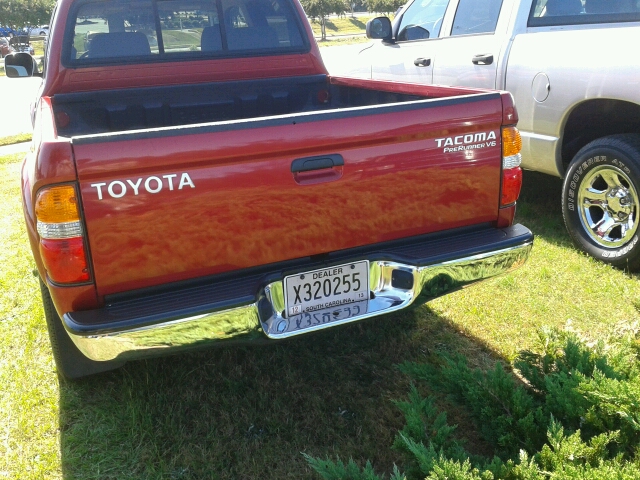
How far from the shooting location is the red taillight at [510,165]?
2695 mm

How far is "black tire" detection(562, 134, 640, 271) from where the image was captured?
384 centimetres

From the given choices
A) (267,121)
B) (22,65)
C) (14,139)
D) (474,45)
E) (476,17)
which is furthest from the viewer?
(14,139)

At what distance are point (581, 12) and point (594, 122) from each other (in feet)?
2.55

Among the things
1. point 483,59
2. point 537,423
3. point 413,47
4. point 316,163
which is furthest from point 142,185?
point 413,47

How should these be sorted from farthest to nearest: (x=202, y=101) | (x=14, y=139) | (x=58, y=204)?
(x=14, y=139), (x=202, y=101), (x=58, y=204)

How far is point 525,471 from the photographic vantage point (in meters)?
2.02

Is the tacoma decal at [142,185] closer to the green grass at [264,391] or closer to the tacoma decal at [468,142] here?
the green grass at [264,391]

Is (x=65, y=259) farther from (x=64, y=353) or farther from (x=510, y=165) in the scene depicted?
(x=510, y=165)

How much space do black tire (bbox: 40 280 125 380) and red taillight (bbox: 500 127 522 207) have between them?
1975mm

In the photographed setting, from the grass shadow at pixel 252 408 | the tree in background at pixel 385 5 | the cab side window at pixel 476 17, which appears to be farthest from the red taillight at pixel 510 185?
the tree in background at pixel 385 5

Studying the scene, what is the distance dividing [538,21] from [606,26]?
571 millimetres

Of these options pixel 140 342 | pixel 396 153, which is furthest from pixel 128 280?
pixel 396 153

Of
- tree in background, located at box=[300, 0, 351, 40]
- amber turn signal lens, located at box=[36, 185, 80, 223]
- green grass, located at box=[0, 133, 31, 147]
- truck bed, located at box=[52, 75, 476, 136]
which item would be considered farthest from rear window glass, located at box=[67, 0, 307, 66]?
tree in background, located at box=[300, 0, 351, 40]

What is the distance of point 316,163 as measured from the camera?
2.35m
